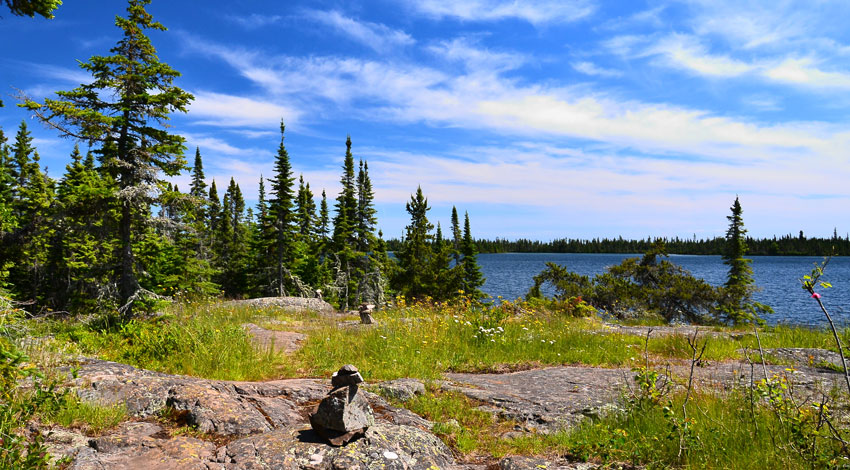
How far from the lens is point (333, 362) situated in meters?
7.89

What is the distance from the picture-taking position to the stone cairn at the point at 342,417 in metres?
3.77

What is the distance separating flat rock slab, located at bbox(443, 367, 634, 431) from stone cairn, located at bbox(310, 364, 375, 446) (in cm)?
237

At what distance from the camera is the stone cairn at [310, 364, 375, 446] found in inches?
148

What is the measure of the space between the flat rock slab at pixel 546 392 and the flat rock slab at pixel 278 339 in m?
3.83

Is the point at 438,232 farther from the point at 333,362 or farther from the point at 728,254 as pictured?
the point at 333,362

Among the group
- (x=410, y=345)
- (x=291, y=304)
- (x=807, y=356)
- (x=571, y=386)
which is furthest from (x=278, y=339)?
(x=807, y=356)

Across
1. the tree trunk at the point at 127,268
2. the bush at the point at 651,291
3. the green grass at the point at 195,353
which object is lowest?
the bush at the point at 651,291

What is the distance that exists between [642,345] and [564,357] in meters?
2.38

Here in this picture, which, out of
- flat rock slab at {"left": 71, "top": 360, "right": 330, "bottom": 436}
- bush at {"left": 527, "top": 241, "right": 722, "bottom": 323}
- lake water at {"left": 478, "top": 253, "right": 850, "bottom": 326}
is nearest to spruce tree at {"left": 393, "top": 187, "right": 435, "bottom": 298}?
lake water at {"left": 478, "top": 253, "right": 850, "bottom": 326}

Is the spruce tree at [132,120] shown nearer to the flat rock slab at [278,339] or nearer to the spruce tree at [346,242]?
the flat rock slab at [278,339]

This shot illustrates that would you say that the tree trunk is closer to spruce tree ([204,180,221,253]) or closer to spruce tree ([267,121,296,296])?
spruce tree ([267,121,296,296])

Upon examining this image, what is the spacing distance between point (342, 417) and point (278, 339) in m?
7.05

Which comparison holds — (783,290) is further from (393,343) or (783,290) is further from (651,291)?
(393,343)

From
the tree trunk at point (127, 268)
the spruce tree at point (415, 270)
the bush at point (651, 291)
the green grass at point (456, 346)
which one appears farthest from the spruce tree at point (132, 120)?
the spruce tree at point (415, 270)
